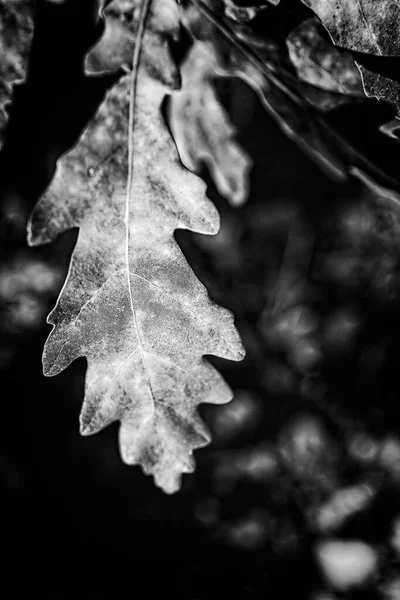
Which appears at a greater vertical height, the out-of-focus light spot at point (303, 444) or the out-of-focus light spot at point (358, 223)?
the out-of-focus light spot at point (358, 223)

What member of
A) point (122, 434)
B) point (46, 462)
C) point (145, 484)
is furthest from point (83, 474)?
point (122, 434)

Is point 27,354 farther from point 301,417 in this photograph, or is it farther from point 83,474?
point 301,417

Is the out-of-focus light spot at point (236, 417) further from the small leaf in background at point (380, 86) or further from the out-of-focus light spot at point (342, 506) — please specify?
the small leaf in background at point (380, 86)

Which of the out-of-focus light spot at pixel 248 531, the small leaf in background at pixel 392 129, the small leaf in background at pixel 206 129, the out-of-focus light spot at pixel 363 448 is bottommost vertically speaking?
the out-of-focus light spot at pixel 248 531

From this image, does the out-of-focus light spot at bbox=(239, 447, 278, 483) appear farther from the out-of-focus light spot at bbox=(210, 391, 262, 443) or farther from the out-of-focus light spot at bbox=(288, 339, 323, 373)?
the out-of-focus light spot at bbox=(288, 339, 323, 373)

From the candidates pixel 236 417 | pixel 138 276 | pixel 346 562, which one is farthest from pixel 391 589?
pixel 138 276

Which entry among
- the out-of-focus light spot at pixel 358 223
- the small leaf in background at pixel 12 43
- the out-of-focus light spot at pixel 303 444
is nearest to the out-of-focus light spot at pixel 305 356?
the out-of-focus light spot at pixel 303 444

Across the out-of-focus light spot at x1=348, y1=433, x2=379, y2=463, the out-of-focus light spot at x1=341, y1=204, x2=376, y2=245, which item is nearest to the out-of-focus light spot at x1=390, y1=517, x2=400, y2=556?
the out-of-focus light spot at x1=348, y1=433, x2=379, y2=463
